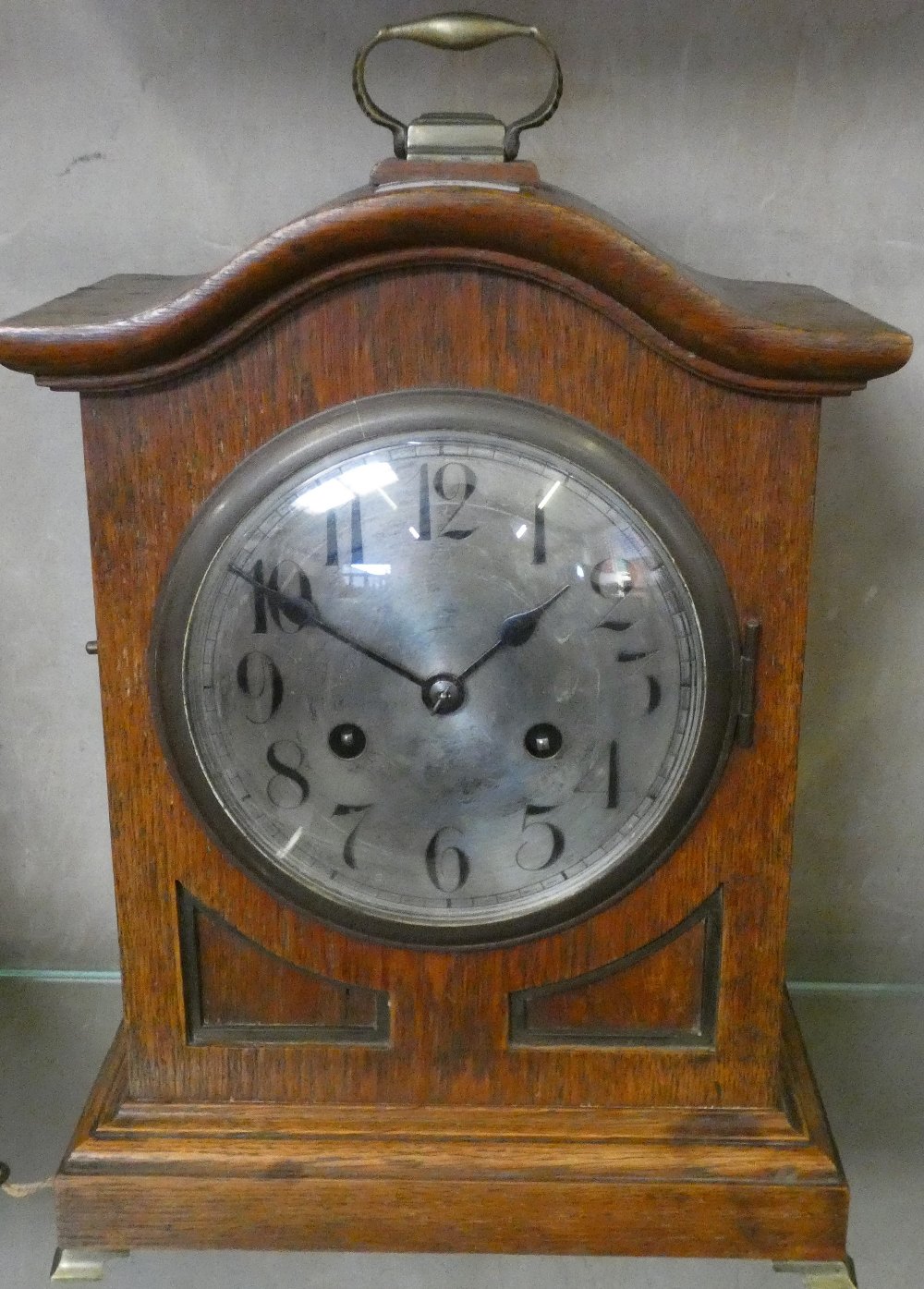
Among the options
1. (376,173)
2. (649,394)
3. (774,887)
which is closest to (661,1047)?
(774,887)

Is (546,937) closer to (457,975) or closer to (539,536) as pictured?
(457,975)

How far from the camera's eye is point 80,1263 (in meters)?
1.03

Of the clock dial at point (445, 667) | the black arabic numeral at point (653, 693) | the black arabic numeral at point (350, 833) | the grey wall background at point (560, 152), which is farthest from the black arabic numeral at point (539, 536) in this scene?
the grey wall background at point (560, 152)

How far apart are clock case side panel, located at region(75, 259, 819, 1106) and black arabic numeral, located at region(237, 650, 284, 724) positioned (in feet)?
0.27

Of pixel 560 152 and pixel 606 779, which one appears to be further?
pixel 560 152

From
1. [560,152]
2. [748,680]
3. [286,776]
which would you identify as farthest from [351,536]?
[560,152]

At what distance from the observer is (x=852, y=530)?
134cm

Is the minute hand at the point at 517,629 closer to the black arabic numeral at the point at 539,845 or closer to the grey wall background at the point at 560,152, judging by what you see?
the black arabic numeral at the point at 539,845

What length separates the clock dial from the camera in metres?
0.90

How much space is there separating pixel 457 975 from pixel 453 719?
217mm

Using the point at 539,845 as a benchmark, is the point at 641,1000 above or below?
below

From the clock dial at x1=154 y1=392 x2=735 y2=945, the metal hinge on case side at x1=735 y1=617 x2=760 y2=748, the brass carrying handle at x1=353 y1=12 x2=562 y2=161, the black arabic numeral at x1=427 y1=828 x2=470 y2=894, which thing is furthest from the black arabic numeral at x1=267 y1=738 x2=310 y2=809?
the brass carrying handle at x1=353 y1=12 x2=562 y2=161

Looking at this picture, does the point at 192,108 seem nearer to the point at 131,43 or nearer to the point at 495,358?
the point at 131,43

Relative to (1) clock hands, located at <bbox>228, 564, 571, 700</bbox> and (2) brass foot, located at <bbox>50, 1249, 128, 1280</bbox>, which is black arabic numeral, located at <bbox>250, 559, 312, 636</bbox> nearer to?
(1) clock hands, located at <bbox>228, 564, 571, 700</bbox>
